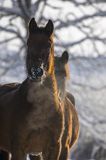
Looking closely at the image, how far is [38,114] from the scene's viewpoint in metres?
5.00

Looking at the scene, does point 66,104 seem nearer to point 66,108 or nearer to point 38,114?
point 66,108

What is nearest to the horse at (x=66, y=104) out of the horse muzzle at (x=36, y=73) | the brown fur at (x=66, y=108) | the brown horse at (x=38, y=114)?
the brown fur at (x=66, y=108)

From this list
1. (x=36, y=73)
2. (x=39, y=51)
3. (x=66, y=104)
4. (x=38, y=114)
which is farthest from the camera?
(x=66, y=104)

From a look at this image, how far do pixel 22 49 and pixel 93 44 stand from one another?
78.8 inches

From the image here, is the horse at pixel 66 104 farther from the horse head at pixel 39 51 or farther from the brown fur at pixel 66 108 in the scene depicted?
the horse head at pixel 39 51

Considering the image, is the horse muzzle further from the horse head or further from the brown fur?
the brown fur

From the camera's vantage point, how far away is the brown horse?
491cm

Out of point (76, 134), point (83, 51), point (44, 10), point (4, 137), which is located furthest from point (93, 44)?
point (4, 137)

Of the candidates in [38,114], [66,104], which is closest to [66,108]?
[66,104]

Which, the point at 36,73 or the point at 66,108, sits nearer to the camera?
the point at 36,73

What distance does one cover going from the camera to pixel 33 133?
5027 millimetres

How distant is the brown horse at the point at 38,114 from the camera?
16.1ft

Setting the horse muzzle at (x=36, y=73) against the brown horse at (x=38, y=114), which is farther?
the brown horse at (x=38, y=114)

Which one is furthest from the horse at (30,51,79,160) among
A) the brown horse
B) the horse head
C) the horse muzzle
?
the horse muzzle
